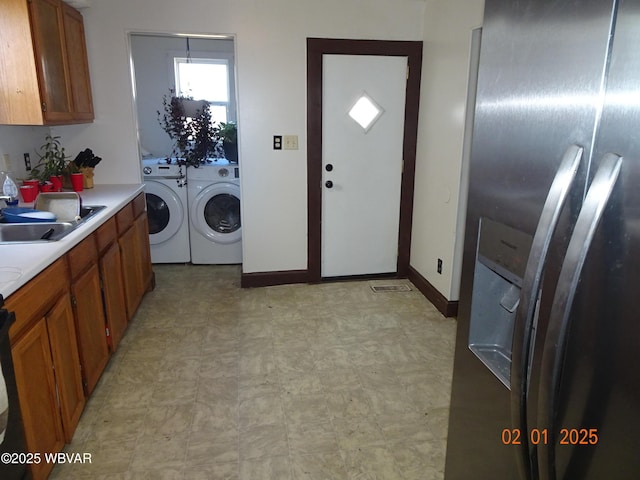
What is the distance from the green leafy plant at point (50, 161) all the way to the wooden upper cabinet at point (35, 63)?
402mm

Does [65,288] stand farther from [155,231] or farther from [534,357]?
[155,231]

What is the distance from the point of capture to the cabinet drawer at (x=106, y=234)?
2.45 metres

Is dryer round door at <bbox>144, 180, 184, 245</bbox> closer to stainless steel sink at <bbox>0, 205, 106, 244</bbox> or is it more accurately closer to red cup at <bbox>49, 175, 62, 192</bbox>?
red cup at <bbox>49, 175, 62, 192</bbox>

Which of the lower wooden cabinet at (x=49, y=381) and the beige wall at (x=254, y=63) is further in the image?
the beige wall at (x=254, y=63)

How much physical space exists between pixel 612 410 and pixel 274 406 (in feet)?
6.02

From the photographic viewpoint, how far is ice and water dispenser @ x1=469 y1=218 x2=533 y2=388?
1021 millimetres

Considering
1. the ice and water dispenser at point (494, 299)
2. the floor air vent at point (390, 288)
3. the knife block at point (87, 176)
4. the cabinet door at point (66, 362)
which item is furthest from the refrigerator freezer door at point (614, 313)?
the knife block at point (87, 176)

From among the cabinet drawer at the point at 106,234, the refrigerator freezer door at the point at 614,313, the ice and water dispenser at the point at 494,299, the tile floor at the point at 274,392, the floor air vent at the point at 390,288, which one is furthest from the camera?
the floor air vent at the point at 390,288

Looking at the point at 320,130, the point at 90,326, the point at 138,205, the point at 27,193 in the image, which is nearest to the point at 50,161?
the point at 27,193

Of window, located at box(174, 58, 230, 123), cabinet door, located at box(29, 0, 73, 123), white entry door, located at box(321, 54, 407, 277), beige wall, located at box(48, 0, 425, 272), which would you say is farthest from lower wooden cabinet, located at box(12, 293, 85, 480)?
window, located at box(174, 58, 230, 123)

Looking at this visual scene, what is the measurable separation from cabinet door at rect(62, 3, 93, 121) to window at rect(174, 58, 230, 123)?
7.05ft

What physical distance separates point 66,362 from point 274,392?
3.32ft

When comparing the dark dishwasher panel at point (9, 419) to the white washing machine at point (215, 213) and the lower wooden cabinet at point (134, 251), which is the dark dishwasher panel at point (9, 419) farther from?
the white washing machine at point (215, 213)

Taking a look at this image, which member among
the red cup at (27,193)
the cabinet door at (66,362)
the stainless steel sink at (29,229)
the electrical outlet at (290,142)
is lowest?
the cabinet door at (66,362)
